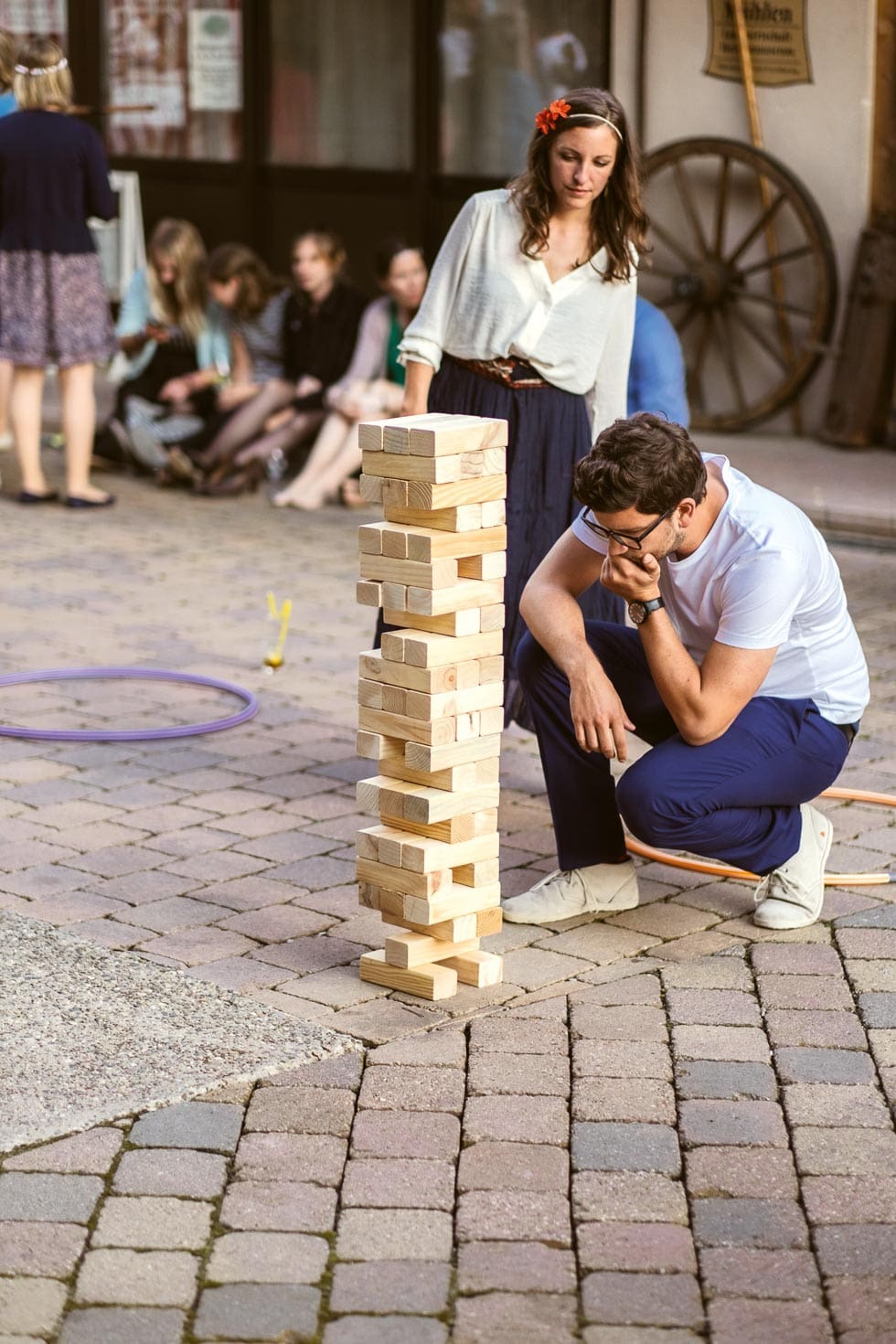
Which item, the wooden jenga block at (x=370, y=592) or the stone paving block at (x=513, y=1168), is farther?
the wooden jenga block at (x=370, y=592)

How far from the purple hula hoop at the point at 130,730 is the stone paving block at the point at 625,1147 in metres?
2.68

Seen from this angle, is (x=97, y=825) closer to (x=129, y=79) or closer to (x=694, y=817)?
(x=694, y=817)

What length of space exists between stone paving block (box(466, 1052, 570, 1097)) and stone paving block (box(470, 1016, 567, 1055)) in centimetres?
3

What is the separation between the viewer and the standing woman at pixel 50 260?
904 centimetres

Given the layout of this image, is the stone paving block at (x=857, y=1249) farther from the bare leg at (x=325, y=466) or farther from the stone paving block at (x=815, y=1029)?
the bare leg at (x=325, y=466)

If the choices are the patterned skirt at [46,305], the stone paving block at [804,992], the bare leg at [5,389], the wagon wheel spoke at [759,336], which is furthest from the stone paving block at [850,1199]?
the bare leg at [5,389]

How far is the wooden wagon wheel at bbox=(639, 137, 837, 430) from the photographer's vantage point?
10406 mm

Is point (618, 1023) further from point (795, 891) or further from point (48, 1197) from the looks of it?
point (48, 1197)

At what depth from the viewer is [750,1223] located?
322cm

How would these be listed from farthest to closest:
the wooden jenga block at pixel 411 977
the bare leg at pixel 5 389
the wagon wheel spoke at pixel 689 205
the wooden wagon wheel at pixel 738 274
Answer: the wagon wheel spoke at pixel 689 205 < the bare leg at pixel 5 389 < the wooden wagon wheel at pixel 738 274 < the wooden jenga block at pixel 411 977

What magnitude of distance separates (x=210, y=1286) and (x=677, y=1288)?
28.2 inches

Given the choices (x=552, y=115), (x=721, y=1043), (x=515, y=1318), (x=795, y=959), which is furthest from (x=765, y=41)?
(x=515, y=1318)

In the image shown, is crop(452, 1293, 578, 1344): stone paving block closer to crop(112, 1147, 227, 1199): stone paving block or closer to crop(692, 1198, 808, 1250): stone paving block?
crop(692, 1198, 808, 1250): stone paving block

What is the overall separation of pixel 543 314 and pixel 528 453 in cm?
37
